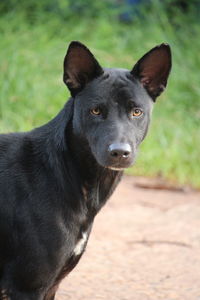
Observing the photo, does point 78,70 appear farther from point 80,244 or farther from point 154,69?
point 80,244

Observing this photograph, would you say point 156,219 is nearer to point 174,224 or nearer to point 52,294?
point 174,224

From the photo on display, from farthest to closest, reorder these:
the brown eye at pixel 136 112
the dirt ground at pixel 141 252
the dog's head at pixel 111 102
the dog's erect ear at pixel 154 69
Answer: the dirt ground at pixel 141 252, the dog's erect ear at pixel 154 69, the brown eye at pixel 136 112, the dog's head at pixel 111 102

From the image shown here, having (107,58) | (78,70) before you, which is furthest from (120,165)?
(107,58)

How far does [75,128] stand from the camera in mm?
3096

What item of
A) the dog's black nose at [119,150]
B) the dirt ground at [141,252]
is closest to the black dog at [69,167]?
the dog's black nose at [119,150]

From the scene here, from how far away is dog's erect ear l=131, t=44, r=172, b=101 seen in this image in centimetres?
325

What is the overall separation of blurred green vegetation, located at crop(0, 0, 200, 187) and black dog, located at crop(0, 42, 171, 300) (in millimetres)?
3261

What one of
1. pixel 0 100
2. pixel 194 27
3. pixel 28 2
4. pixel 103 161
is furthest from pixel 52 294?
pixel 194 27

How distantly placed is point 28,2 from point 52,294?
573 centimetres

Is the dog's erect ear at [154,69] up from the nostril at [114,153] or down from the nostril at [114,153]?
up

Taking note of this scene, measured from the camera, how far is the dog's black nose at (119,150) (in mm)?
2963

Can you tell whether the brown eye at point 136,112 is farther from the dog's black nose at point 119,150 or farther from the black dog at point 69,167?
the dog's black nose at point 119,150

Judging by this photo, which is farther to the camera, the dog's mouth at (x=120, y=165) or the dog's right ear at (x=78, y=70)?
the dog's right ear at (x=78, y=70)

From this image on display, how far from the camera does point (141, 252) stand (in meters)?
4.61
